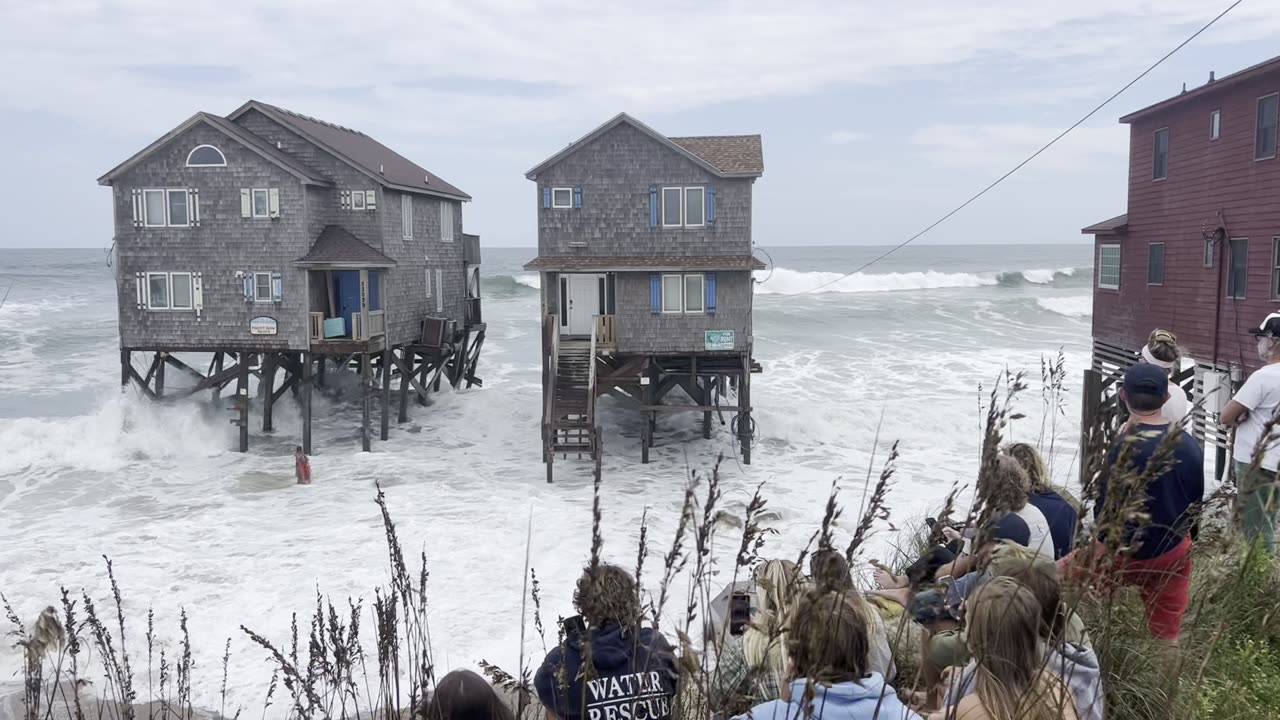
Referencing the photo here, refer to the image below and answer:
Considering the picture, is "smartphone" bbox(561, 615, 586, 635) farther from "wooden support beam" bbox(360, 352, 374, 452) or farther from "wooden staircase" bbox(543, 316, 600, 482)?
"wooden support beam" bbox(360, 352, 374, 452)

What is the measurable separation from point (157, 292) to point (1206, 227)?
77.3 ft

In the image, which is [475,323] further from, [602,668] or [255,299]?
[602,668]

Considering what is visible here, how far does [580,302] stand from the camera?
992 inches

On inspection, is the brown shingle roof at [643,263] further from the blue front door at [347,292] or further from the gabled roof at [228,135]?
the gabled roof at [228,135]

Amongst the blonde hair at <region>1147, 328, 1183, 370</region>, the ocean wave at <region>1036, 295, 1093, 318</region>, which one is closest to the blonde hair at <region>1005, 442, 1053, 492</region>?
the blonde hair at <region>1147, 328, 1183, 370</region>

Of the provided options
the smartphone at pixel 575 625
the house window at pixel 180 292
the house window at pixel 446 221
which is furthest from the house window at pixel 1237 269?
the house window at pixel 180 292

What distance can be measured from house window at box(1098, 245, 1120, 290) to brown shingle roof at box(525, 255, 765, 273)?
27.8ft

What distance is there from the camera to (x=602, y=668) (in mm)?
3887

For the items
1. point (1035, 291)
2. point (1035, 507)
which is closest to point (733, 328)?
point (1035, 507)

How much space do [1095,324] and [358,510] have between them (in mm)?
18500

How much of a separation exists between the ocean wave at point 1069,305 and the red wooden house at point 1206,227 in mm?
40699

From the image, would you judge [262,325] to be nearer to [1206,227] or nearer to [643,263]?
[643,263]

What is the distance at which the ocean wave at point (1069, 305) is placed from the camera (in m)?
63.3

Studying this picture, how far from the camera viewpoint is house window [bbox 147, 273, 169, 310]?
25328 mm
